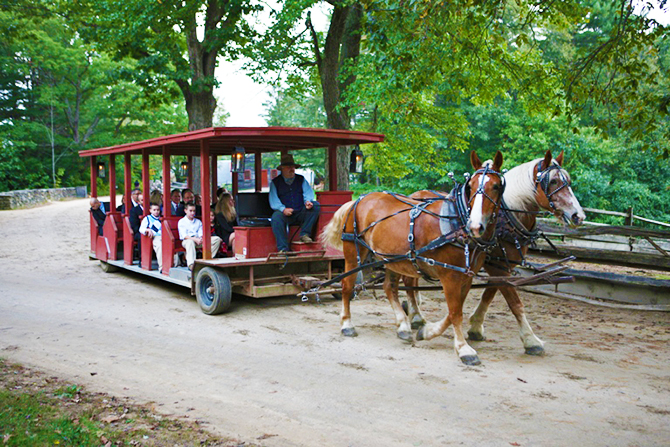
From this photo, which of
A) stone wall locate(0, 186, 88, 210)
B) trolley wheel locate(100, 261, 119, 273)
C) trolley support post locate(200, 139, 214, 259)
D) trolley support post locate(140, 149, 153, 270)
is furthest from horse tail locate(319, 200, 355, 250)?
stone wall locate(0, 186, 88, 210)

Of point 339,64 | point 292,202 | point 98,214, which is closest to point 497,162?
point 292,202

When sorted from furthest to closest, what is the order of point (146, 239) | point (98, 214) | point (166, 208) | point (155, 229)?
point (98, 214) < point (146, 239) < point (155, 229) < point (166, 208)

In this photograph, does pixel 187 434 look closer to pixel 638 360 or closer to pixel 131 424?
pixel 131 424

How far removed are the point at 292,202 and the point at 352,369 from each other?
3.58 metres

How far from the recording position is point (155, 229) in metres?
10.1

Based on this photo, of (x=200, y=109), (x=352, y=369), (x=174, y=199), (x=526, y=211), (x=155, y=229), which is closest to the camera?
(x=352, y=369)

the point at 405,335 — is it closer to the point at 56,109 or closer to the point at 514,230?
the point at 514,230

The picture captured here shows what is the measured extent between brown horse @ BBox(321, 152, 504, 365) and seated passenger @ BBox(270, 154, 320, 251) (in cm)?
92

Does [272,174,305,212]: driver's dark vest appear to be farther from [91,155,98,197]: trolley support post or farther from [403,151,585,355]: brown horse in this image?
[91,155,98,197]: trolley support post

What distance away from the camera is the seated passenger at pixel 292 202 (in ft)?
28.5

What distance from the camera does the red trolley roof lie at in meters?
7.97

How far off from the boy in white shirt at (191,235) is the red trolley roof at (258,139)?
117cm

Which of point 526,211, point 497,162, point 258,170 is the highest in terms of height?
point 258,170

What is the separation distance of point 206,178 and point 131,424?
4634 mm
